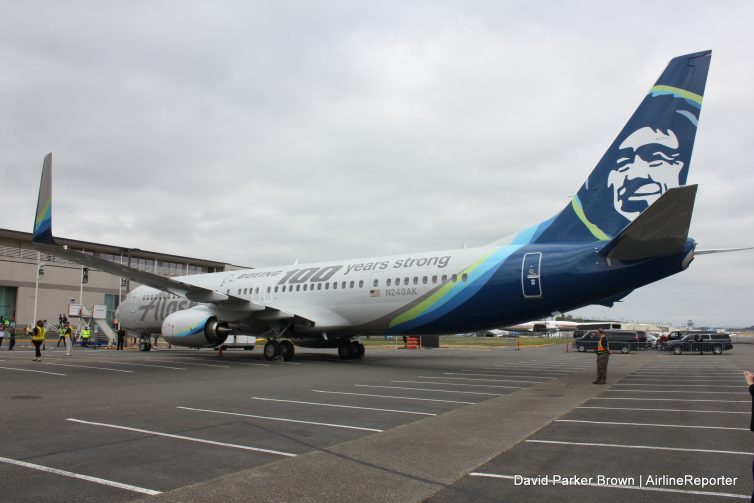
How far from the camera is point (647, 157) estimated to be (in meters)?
14.6

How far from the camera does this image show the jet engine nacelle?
2067 cm

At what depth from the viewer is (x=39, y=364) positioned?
18422mm

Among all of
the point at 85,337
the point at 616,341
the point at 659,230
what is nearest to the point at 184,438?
the point at 659,230

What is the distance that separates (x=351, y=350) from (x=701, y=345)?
27.2 meters

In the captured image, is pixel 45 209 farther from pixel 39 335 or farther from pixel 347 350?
pixel 347 350

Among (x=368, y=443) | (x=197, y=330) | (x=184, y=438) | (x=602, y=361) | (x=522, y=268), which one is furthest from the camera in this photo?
(x=197, y=330)

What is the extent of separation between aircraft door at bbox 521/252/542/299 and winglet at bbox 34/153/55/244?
551 inches

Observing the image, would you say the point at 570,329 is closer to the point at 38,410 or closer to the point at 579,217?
the point at 579,217

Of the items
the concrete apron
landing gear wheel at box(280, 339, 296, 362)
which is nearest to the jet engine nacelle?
landing gear wheel at box(280, 339, 296, 362)

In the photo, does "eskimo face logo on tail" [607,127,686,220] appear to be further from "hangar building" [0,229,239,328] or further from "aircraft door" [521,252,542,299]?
"hangar building" [0,229,239,328]

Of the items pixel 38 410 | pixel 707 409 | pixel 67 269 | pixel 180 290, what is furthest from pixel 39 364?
pixel 67 269

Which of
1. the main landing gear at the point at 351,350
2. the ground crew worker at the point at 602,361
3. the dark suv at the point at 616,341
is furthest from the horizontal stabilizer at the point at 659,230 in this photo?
the dark suv at the point at 616,341

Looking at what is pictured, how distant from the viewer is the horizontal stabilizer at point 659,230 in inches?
451

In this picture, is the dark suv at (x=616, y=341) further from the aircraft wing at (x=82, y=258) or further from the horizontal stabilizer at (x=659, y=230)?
the aircraft wing at (x=82, y=258)
